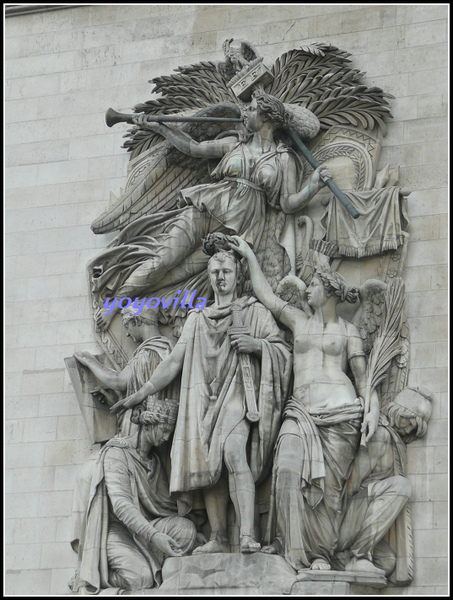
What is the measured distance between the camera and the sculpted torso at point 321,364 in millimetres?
10617

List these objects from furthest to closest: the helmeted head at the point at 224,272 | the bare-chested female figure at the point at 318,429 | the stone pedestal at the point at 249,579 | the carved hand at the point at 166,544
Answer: the helmeted head at the point at 224,272 → the carved hand at the point at 166,544 → the bare-chested female figure at the point at 318,429 → the stone pedestal at the point at 249,579

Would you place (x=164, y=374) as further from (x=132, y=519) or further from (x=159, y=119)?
(x=159, y=119)

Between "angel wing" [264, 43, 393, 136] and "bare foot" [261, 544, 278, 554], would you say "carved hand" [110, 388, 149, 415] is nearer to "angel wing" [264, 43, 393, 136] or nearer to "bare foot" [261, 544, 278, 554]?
"bare foot" [261, 544, 278, 554]

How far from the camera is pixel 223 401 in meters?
10.8

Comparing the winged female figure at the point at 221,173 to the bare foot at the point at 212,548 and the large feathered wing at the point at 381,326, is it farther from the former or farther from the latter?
the bare foot at the point at 212,548

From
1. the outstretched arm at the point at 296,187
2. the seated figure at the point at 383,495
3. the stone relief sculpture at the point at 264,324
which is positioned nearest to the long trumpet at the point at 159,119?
the stone relief sculpture at the point at 264,324

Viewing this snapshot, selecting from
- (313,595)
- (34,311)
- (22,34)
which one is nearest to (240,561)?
(313,595)

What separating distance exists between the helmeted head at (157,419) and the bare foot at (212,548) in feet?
3.15

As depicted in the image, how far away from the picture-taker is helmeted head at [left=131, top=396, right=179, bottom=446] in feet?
35.9

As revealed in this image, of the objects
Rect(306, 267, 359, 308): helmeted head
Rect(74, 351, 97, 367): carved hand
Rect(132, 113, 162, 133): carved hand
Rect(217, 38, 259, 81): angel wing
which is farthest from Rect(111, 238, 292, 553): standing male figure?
Rect(217, 38, 259, 81): angel wing

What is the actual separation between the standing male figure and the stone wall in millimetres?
1134

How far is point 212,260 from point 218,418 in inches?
56.3

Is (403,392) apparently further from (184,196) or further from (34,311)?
(34,311)

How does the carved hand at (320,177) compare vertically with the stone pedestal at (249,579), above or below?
above
